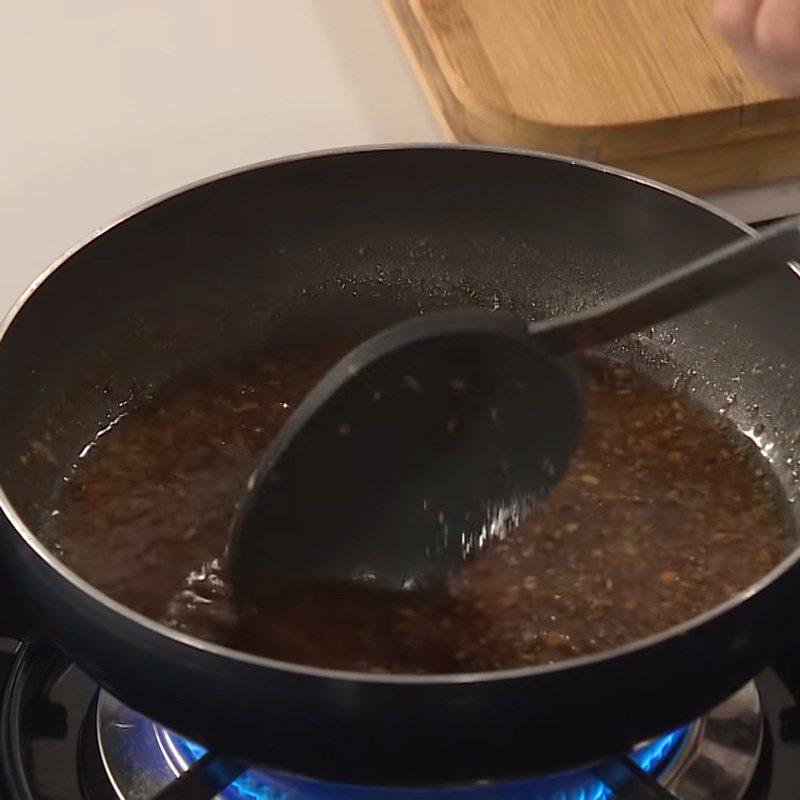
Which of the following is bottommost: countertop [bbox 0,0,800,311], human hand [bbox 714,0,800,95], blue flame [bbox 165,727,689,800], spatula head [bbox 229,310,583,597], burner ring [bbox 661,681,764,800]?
burner ring [bbox 661,681,764,800]

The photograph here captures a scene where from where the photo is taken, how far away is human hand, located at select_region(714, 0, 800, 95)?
74 centimetres

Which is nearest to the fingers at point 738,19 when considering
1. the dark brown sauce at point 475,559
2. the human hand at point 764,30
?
the human hand at point 764,30

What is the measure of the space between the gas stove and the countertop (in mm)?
249

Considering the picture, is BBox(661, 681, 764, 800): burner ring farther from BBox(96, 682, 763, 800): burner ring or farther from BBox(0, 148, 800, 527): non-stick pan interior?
BBox(0, 148, 800, 527): non-stick pan interior

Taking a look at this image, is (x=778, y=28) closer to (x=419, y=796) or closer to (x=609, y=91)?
(x=609, y=91)

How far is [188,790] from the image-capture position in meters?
0.61

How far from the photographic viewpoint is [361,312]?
897mm

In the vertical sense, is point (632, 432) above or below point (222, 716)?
below

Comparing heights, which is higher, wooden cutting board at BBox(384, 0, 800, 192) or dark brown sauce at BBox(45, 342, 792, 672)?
wooden cutting board at BBox(384, 0, 800, 192)

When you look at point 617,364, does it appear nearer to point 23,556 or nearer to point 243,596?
point 243,596

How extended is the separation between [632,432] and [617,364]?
0.07 metres

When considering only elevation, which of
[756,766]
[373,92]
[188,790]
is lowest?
[756,766]

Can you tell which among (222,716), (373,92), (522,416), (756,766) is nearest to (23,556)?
(222,716)

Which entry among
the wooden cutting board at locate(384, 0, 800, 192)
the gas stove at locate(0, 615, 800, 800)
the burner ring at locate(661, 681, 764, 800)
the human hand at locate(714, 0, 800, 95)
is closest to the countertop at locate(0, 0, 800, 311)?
the wooden cutting board at locate(384, 0, 800, 192)
